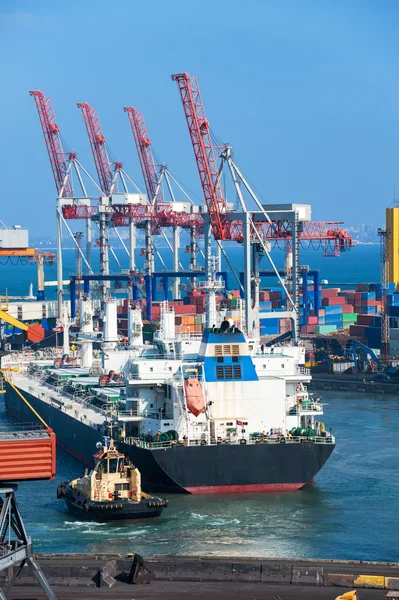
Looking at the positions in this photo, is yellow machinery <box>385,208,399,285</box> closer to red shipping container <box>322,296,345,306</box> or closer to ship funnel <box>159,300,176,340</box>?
red shipping container <box>322,296,345,306</box>

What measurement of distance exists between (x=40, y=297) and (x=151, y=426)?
68769 mm

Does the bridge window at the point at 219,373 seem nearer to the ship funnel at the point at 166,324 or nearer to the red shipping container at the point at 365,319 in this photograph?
the ship funnel at the point at 166,324

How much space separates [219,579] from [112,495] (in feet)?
40.5

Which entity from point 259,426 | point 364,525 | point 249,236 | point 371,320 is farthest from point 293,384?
point 371,320

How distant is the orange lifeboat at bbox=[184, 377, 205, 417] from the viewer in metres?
42.1

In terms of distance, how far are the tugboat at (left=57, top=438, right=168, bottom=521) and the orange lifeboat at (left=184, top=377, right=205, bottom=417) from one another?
129 inches

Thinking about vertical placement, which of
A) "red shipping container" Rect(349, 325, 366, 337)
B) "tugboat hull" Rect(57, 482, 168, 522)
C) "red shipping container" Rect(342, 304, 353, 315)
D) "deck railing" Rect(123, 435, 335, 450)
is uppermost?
"red shipping container" Rect(342, 304, 353, 315)

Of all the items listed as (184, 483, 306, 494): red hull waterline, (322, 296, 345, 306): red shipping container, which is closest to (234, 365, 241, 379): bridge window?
(184, 483, 306, 494): red hull waterline

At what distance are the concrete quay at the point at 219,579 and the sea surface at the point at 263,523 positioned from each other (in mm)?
6273

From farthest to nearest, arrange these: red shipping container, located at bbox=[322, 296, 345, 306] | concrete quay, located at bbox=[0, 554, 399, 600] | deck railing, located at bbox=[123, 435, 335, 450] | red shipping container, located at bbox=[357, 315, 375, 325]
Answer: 1. red shipping container, located at bbox=[322, 296, 345, 306]
2. red shipping container, located at bbox=[357, 315, 375, 325]
3. deck railing, located at bbox=[123, 435, 335, 450]
4. concrete quay, located at bbox=[0, 554, 399, 600]

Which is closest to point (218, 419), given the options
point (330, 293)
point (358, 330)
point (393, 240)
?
point (358, 330)

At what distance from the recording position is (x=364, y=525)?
124 feet

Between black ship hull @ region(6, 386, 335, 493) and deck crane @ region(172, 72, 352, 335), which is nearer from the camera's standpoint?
black ship hull @ region(6, 386, 335, 493)

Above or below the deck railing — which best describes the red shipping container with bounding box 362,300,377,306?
above
